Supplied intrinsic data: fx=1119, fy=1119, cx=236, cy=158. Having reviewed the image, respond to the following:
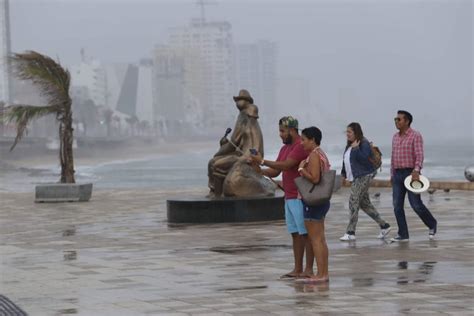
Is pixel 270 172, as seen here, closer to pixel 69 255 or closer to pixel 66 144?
pixel 69 255

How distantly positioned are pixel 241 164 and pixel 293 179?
7.68 metres

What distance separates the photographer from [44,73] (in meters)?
25.4

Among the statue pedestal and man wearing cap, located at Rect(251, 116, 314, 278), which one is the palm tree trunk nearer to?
the statue pedestal

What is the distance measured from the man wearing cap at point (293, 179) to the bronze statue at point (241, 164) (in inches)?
283

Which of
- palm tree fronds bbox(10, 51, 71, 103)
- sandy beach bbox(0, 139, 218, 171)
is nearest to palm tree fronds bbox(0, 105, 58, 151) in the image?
palm tree fronds bbox(10, 51, 71, 103)

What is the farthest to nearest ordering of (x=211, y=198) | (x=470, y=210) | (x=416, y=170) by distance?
(x=470, y=210)
(x=211, y=198)
(x=416, y=170)

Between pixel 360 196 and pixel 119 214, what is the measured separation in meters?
8.24

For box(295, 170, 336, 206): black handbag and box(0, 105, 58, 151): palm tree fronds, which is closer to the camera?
box(295, 170, 336, 206): black handbag

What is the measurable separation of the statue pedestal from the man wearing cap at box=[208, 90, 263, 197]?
647 mm

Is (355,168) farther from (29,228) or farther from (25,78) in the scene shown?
(25,78)

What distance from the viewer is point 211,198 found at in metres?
17.5

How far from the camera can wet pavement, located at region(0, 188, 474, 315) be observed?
8.49m

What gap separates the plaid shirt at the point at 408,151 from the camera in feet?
42.9

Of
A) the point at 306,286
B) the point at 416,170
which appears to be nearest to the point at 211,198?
the point at 416,170
